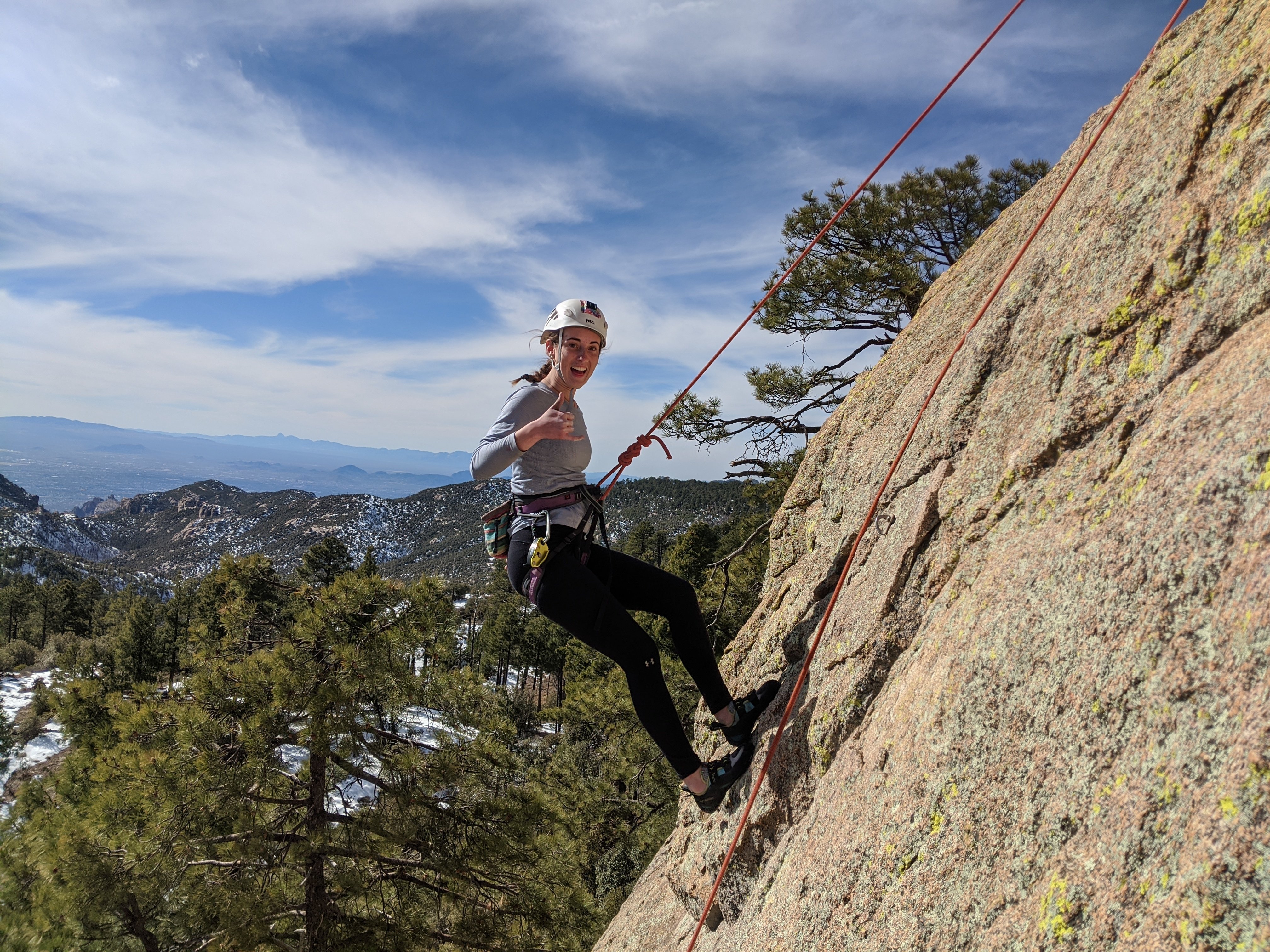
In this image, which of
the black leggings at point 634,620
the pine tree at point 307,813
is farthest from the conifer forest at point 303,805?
the black leggings at point 634,620

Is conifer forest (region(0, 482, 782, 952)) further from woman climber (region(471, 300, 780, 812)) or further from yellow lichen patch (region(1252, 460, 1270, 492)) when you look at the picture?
yellow lichen patch (region(1252, 460, 1270, 492))

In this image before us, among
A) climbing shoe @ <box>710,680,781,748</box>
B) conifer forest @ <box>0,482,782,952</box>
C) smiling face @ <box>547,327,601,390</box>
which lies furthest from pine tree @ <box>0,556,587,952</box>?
smiling face @ <box>547,327,601,390</box>

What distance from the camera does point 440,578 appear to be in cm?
825

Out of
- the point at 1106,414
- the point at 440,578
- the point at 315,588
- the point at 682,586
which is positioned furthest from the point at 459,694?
the point at 1106,414

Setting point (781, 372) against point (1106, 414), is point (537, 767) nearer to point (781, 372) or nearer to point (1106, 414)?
point (781, 372)

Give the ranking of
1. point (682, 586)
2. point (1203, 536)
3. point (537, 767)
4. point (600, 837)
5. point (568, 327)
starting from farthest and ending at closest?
1. point (600, 837)
2. point (537, 767)
3. point (682, 586)
4. point (568, 327)
5. point (1203, 536)

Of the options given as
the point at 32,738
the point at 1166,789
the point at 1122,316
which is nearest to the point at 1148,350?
the point at 1122,316

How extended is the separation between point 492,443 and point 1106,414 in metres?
2.56

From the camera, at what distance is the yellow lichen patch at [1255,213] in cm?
198

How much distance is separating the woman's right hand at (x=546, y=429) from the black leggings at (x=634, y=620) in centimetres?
53

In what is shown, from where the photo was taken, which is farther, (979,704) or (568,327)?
(568,327)

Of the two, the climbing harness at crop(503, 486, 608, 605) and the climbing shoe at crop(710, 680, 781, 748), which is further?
the climbing shoe at crop(710, 680, 781, 748)

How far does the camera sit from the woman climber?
3396 mm

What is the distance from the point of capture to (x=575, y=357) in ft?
12.0
